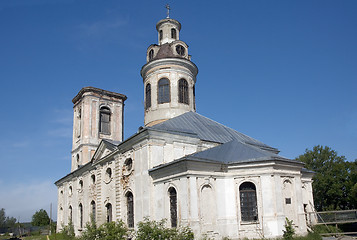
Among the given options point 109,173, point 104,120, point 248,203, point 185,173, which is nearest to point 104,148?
point 109,173

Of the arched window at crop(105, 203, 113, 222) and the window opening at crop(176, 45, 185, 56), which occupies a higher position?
the window opening at crop(176, 45, 185, 56)

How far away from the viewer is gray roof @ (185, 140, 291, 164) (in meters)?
15.4

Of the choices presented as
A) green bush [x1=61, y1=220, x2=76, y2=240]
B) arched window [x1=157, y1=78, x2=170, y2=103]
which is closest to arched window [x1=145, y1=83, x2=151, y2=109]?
arched window [x1=157, y1=78, x2=170, y2=103]

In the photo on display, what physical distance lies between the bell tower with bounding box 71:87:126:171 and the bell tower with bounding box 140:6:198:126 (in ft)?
21.5

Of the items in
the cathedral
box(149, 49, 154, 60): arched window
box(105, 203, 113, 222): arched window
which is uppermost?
box(149, 49, 154, 60): arched window

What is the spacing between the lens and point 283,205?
14.9m

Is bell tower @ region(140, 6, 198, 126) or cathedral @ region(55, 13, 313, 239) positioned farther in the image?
bell tower @ region(140, 6, 198, 126)

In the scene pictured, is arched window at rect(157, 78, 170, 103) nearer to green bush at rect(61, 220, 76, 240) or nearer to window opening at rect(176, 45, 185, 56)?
window opening at rect(176, 45, 185, 56)

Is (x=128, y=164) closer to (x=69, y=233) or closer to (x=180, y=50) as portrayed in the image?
(x=180, y=50)

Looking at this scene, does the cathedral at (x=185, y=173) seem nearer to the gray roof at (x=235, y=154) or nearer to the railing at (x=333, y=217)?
the gray roof at (x=235, y=154)

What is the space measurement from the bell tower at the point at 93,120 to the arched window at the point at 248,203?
53.0ft

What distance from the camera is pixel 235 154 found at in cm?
1631

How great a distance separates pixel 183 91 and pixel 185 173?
32.5 ft

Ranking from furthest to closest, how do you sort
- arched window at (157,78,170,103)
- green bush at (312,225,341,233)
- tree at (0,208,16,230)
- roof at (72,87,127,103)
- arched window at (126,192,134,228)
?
tree at (0,208,16,230), roof at (72,87,127,103), arched window at (157,78,170,103), arched window at (126,192,134,228), green bush at (312,225,341,233)
